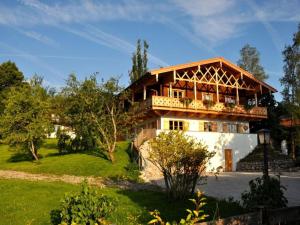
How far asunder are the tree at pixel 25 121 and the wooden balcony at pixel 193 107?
897 cm

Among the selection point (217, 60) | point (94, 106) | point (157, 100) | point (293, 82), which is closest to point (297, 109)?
point (293, 82)

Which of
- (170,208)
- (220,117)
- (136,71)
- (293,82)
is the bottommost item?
(170,208)

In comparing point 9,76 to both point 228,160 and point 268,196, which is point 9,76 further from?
point 268,196

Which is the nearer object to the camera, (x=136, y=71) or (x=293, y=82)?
(x=293, y=82)

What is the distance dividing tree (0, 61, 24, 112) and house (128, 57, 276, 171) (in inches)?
1145

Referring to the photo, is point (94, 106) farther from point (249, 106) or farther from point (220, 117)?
point (249, 106)

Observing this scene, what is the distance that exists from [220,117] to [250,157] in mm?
4693

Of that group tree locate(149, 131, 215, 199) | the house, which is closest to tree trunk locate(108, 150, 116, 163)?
the house

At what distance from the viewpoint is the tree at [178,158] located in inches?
531

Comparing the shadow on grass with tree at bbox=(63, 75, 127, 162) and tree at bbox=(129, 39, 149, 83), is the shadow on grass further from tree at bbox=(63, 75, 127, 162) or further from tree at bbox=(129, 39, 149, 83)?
tree at bbox=(129, 39, 149, 83)

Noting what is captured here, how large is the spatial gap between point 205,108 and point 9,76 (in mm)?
37553

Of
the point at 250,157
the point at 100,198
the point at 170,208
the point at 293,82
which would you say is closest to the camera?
the point at 100,198

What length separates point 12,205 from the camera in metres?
12.9

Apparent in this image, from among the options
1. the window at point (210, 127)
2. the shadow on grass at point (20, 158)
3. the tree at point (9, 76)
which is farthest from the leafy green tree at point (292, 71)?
the tree at point (9, 76)
